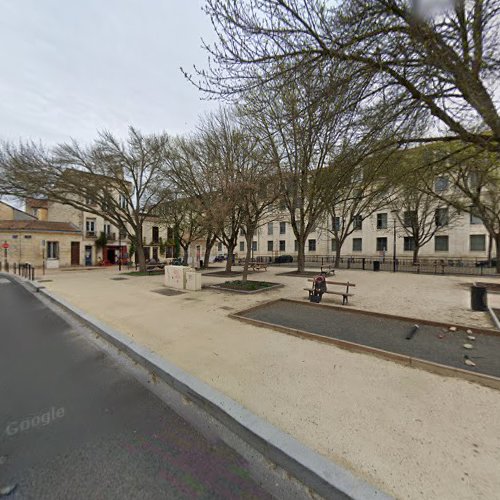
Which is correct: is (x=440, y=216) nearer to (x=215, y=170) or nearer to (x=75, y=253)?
(x=215, y=170)

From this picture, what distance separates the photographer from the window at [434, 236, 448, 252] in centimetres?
3211

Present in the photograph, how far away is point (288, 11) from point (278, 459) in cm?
660

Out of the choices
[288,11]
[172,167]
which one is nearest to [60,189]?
[172,167]

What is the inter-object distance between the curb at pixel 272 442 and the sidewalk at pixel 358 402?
4.8 inches

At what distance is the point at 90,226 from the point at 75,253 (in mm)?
3692

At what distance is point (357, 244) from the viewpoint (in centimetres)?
3891

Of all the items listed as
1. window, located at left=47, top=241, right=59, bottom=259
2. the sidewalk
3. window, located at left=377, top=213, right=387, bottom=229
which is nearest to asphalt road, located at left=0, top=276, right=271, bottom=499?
the sidewalk

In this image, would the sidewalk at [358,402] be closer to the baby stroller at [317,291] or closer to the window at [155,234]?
the baby stroller at [317,291]

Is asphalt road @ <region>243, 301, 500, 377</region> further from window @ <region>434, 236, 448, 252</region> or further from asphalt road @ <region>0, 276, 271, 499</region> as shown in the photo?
window @ <region>434, 236, 448, 252</region>

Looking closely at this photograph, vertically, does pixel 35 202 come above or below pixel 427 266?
above

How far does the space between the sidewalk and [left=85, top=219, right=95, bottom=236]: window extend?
28.1m

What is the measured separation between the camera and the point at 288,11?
445 cm

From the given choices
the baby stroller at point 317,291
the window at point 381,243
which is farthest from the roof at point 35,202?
the window at point 381,243

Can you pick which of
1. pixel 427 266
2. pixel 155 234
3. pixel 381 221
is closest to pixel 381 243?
pixel 381 221
